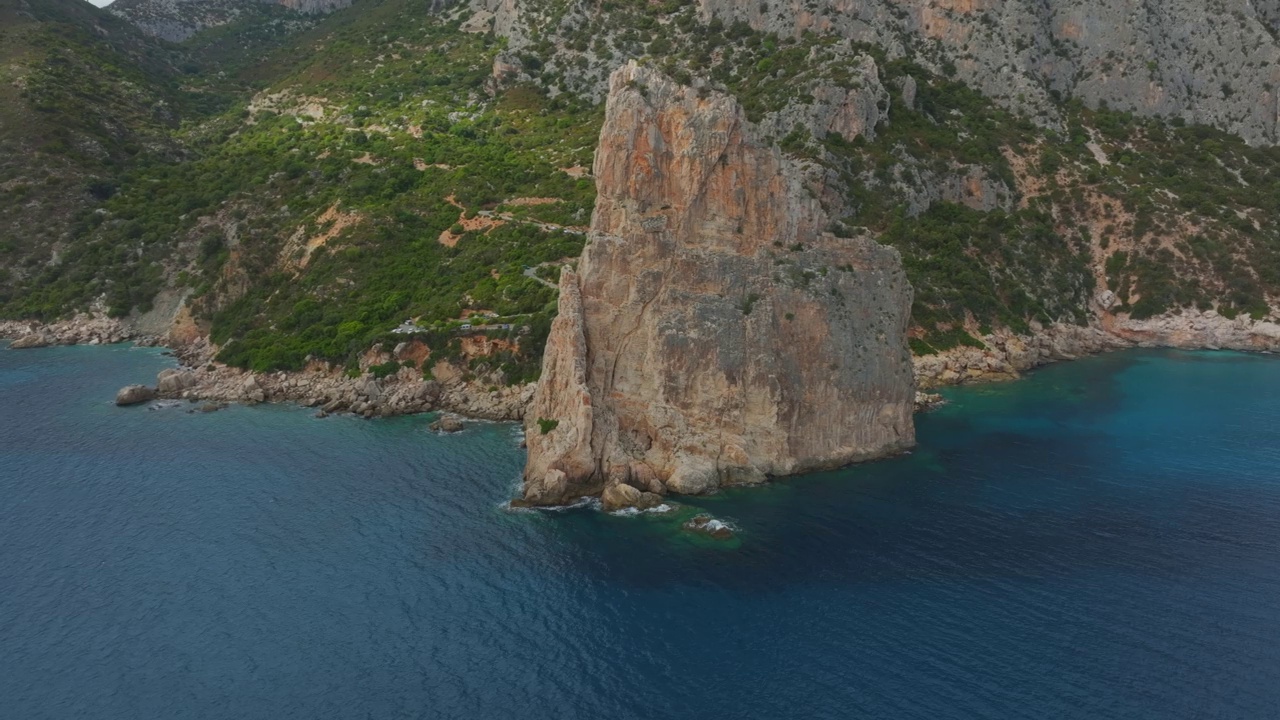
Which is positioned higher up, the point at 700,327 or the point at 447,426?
the point at 700,327

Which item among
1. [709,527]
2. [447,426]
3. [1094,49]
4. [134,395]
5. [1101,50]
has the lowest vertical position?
[709,527]

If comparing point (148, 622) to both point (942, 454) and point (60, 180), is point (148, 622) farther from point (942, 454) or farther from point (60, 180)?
point (60, 180)

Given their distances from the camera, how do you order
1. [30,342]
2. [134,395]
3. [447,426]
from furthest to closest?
[30,342], [134,395], [447,426]

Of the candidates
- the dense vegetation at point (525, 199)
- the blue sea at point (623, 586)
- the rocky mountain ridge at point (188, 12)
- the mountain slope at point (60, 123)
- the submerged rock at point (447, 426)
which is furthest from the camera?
the rocky mountain ridge at point (188, 12)

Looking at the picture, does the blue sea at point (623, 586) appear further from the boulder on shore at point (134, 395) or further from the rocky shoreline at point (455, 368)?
the rocky shoreline at point (455, 368)

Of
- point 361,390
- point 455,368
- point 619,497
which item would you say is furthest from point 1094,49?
point 361,390

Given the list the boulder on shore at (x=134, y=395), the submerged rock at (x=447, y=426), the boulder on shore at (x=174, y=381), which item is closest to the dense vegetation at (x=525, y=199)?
the boulder on shore at (x=174, y=381)

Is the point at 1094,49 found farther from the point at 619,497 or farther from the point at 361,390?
the point at 361,390
